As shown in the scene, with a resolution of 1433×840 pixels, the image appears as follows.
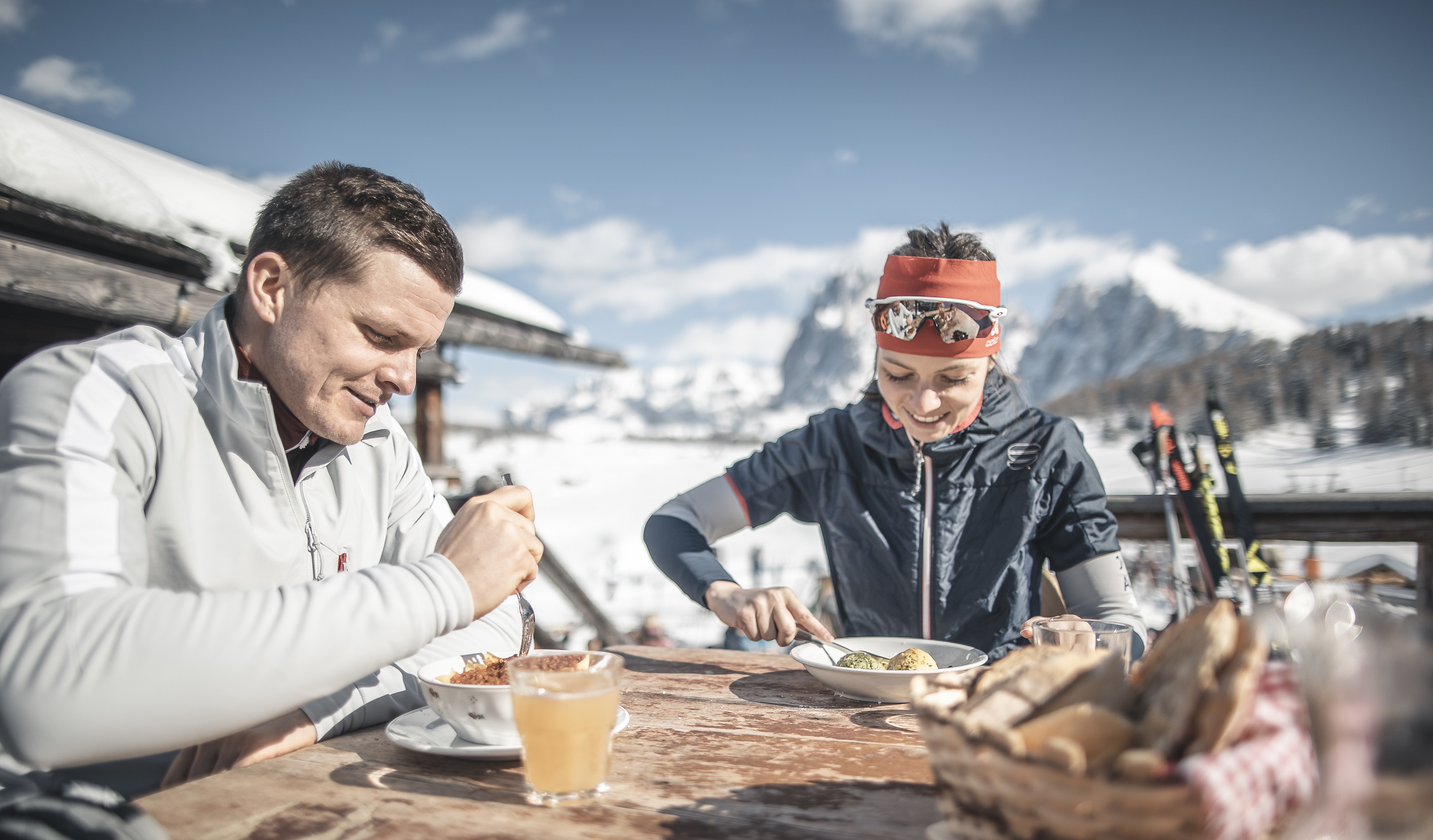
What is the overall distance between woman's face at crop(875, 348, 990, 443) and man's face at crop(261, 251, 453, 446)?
3.99 feet

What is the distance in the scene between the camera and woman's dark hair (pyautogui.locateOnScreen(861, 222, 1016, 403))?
2229 millimetres

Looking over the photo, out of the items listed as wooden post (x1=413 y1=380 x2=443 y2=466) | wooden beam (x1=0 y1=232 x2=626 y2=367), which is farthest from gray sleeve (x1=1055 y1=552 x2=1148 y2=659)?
wooden post (x1=413 y1=380 x2=443 y2=466)

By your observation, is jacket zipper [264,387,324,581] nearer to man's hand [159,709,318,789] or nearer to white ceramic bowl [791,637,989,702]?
man's hand [159,709,318,789]

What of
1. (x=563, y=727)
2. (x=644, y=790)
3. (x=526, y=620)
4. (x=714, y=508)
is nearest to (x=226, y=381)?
(x=526, y=620)

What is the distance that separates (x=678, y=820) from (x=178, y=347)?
4.04ft

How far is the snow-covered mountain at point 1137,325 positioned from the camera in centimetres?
4403

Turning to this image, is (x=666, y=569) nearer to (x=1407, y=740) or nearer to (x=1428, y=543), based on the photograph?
(x=1407, y=740)

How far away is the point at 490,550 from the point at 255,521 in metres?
0.59

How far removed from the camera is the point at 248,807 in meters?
0.92

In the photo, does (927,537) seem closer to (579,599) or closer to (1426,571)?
(1426,571)

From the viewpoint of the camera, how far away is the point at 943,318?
2.05 m

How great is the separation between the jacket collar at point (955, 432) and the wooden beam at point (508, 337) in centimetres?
359

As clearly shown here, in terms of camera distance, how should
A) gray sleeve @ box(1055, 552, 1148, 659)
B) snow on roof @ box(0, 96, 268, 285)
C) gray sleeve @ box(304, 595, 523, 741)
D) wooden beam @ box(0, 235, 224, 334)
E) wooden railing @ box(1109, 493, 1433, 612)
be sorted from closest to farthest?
gray sleeve @ box(304, 595, 523, 741) < gray sleeve @ box(1055, 552, 1148, 659) < snow on roof @ box(0, 96, 268, 285) < wooden beam @ box(0, 235, 224, 334) < wooden railing @ box(1109, 493, 1433, 612)

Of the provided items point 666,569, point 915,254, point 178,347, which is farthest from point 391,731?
point 915,254
